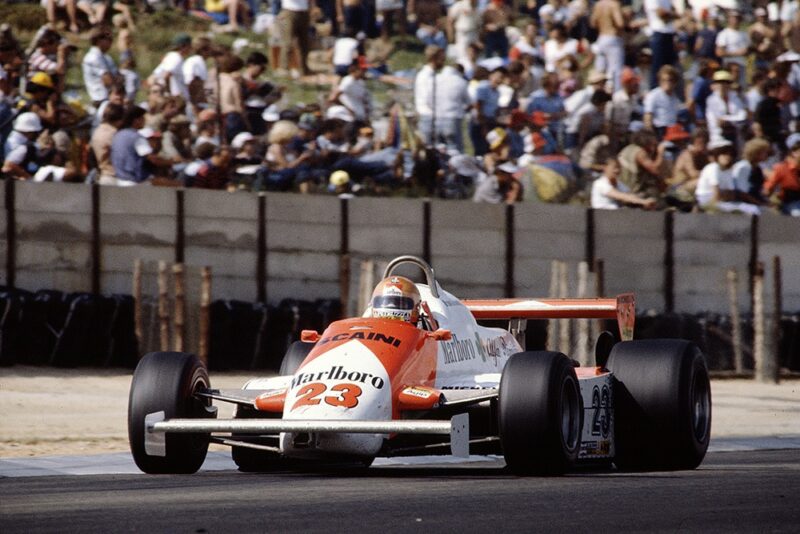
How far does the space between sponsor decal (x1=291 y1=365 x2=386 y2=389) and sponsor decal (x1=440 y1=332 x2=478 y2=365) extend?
116 centimetres

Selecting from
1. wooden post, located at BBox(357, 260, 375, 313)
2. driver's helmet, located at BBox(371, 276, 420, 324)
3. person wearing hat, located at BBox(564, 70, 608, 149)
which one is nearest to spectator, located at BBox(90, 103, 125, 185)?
wooden post, located at BBox(357, 260, 375, 313)

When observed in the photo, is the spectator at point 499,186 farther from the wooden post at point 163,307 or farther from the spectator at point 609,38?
the wooden post at point 163,307

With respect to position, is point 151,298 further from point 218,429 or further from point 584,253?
point 218,429

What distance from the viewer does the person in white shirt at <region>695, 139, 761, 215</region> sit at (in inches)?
822

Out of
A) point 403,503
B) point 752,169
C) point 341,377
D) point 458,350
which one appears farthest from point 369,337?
point 752,169

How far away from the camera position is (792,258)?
21625 millimetres

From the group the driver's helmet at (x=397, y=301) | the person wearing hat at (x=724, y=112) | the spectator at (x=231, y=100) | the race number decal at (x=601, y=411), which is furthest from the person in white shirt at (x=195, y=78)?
the race number decal at (x=601, y=411)

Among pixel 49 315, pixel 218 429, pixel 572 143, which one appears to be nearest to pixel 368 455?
pixel 218 429

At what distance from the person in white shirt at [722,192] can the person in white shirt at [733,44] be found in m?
2.28

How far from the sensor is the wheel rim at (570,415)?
31.2 ft

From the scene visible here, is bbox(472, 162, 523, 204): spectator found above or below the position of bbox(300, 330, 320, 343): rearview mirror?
above

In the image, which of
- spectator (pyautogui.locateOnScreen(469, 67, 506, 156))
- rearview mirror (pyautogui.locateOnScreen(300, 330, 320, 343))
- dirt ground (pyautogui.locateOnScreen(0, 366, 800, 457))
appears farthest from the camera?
spectator (pyautogui.locateOnScreen(469, 67, 506, 156))

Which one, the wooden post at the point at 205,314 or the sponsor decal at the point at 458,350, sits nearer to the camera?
the sponsor decal at the point at 458,350

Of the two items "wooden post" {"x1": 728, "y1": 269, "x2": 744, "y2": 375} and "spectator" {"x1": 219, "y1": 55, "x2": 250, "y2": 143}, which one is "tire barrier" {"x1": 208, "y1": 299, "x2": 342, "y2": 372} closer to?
"spectator" {"x1": 219, "y1": 55, "x2": 250, "y2": 143}
